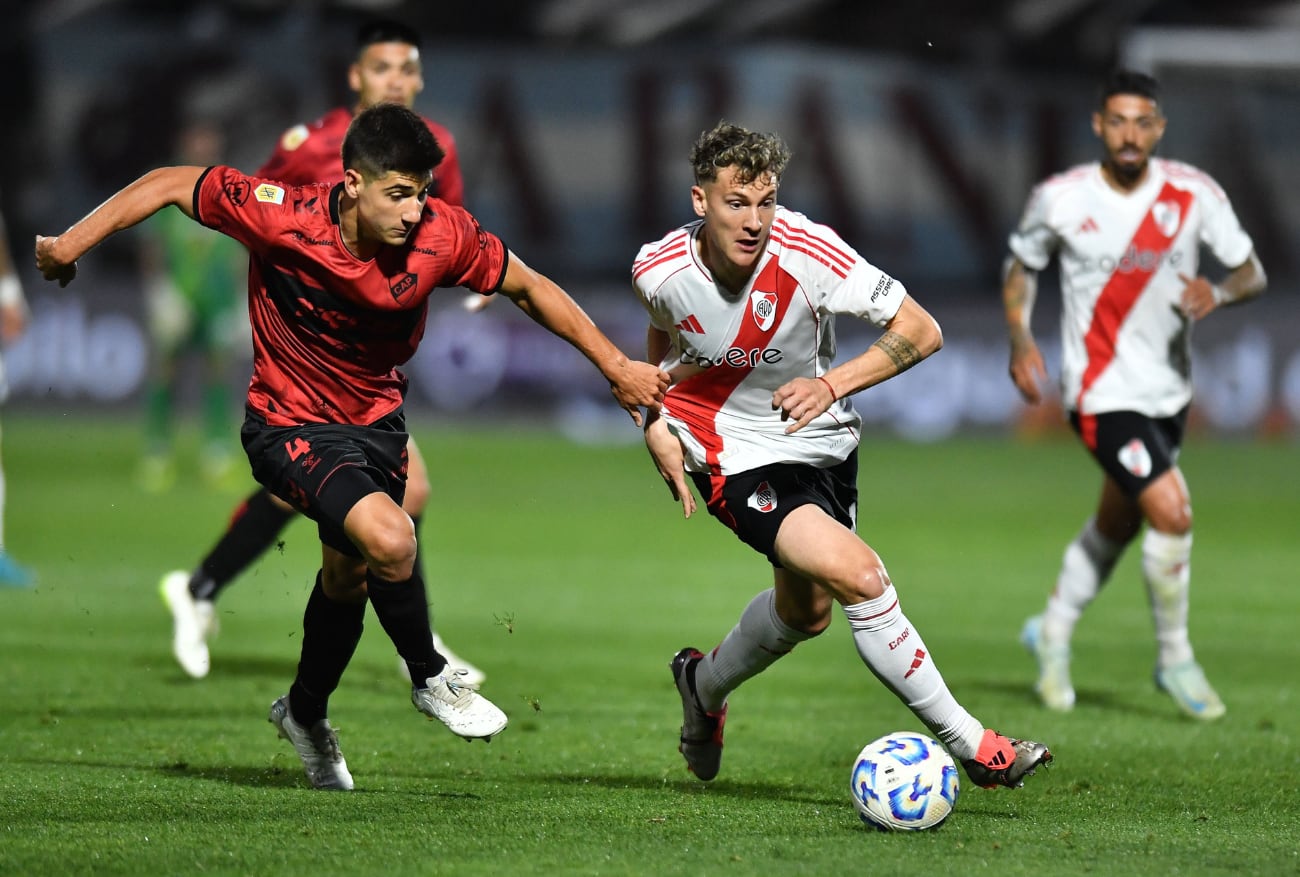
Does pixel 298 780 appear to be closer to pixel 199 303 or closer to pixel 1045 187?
pixel 1045 187

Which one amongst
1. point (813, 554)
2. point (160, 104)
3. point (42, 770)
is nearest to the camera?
point (813, 554)

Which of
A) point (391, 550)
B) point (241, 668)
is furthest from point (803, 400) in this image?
point (241, 668)

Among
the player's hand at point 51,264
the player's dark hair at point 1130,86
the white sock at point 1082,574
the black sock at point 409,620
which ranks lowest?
the white sock at point 1082,574

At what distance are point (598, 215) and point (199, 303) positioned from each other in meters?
8.95

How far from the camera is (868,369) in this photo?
17.1 feet

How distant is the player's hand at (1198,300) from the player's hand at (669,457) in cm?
287

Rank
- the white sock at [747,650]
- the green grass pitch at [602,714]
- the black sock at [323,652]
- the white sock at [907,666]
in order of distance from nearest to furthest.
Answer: the green grass pitch at [602,714]
the white sock at [907,666]
the black sock at [323,652]
the white sock at [747,650]

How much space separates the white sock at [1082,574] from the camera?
771 centimetres

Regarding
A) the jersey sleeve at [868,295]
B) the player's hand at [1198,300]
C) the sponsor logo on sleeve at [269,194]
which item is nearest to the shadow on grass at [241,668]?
the sponsor logo on sleeve at [269,194]

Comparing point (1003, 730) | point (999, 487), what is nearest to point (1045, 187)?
point (1003, 730)

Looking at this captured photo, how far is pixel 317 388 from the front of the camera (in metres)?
5.52

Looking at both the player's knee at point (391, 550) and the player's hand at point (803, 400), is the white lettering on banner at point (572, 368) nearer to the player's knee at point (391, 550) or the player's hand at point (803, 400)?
the player's hand at point (803, 400)

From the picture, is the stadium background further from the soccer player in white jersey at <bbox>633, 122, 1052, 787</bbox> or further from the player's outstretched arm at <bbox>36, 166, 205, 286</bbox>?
the player's outstretched arm at <bbox>36, 166, 205, 286</bbox>

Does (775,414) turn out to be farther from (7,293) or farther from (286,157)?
(7,293)
